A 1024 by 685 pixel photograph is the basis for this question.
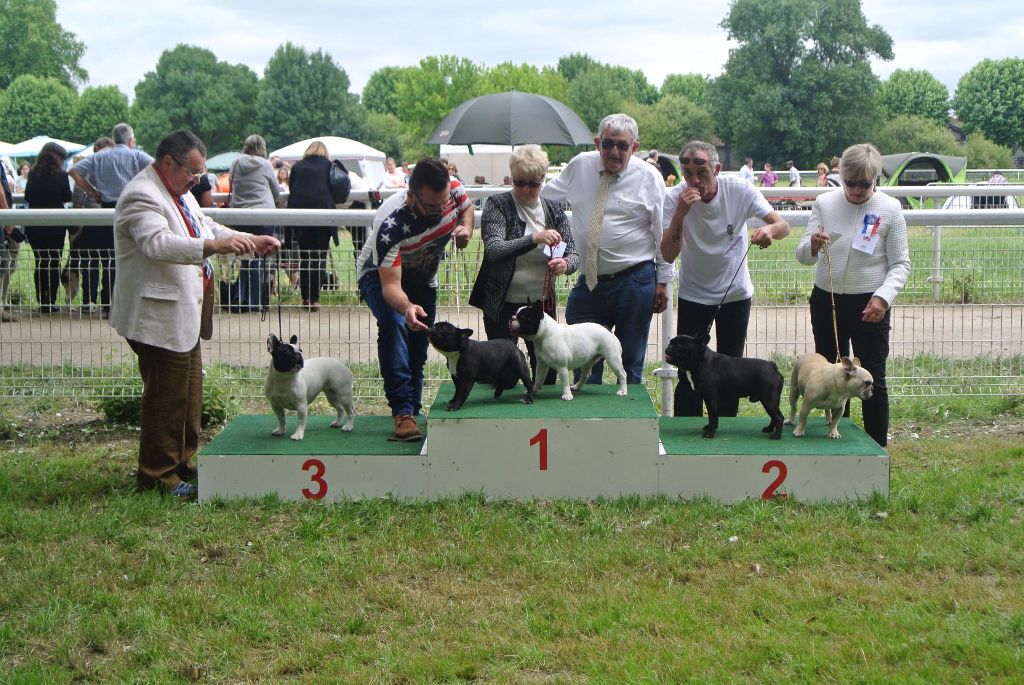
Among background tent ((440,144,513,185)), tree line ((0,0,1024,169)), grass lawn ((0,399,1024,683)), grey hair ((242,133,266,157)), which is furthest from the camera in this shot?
tree line ((0,0,1024,169))

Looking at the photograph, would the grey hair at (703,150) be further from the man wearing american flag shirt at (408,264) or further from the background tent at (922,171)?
the background tent at (922,171)

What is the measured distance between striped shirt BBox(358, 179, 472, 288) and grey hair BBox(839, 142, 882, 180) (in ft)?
7.44

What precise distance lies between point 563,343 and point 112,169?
7.66 m

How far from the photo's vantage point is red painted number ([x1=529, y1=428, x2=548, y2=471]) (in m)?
6.17

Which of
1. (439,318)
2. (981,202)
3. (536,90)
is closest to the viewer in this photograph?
(439,318)

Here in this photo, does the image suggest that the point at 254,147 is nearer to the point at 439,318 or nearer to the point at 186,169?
the point at 439,318

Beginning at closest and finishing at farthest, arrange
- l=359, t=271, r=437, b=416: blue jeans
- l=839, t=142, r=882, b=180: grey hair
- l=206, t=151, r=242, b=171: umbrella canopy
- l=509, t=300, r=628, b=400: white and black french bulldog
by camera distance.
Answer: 1. l=509, t=300, r=628, b=400: white and black french bulldog
2. l=839, t=142, r=882, b=180: grey hair
3. l=359, t=271, r=437, b=416: blue jeans
4. l=206, t=151, r=242, b=171: umbrella canopy

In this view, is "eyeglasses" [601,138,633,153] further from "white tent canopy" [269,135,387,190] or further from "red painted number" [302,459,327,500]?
"white tent canopy" [269,135,387,190]

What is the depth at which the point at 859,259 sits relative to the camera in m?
6.78

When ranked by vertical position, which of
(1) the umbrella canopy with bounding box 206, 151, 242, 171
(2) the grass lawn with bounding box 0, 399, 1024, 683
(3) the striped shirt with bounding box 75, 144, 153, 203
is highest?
(1) the umbrella canopy with bounding box 206, 151, 242, 171

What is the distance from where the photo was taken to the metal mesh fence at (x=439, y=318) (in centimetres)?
831

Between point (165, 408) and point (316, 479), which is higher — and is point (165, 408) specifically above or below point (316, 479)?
above

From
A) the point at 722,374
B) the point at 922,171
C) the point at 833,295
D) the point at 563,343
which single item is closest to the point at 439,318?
the point at 563,343

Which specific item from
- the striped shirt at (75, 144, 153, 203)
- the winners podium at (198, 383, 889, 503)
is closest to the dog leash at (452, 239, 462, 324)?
the winners podium at (198, 383, 889, 503)
